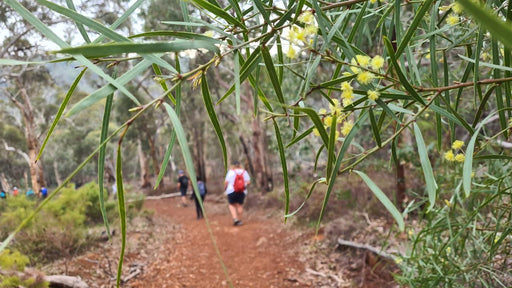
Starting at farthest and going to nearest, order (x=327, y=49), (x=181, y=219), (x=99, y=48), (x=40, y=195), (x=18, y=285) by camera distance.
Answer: (x=40, y=195), (x=181, y=219), (x=18, y=285), (x=327, y=49), (x=99, y=48)

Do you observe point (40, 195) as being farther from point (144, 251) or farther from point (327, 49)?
point (327, 49)

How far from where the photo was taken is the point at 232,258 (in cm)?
486

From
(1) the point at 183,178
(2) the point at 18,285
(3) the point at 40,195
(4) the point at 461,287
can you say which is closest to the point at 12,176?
(3) the point at 40,195

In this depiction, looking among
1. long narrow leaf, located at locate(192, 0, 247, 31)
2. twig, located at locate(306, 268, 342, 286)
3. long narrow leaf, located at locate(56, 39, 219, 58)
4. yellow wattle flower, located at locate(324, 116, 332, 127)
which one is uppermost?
long narrow leaf, located at locate(192, 0, 247, 31)

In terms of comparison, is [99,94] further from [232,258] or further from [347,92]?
[232,258]

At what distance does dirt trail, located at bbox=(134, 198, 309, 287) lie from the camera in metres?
4.11

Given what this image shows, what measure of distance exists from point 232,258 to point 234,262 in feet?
0.53

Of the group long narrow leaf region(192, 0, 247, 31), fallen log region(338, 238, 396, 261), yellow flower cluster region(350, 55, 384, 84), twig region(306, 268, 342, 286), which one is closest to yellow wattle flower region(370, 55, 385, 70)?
yellow flower cluster region(350, 55, 384, 84)

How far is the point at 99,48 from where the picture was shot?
1.35 feet

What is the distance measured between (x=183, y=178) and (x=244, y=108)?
14.2ft

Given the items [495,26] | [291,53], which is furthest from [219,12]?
[495,26]

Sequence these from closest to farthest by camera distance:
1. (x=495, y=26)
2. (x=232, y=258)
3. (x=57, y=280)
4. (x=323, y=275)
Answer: (x=495, y=26), (x=57, y=280), (x=323, y=275), (x=232, y=258)

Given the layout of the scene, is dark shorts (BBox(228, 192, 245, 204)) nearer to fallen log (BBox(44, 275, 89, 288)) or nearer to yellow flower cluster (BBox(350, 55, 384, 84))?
fallen log (BBox(44, 275, 89, 288))

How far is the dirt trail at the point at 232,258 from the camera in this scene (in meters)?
4.11
